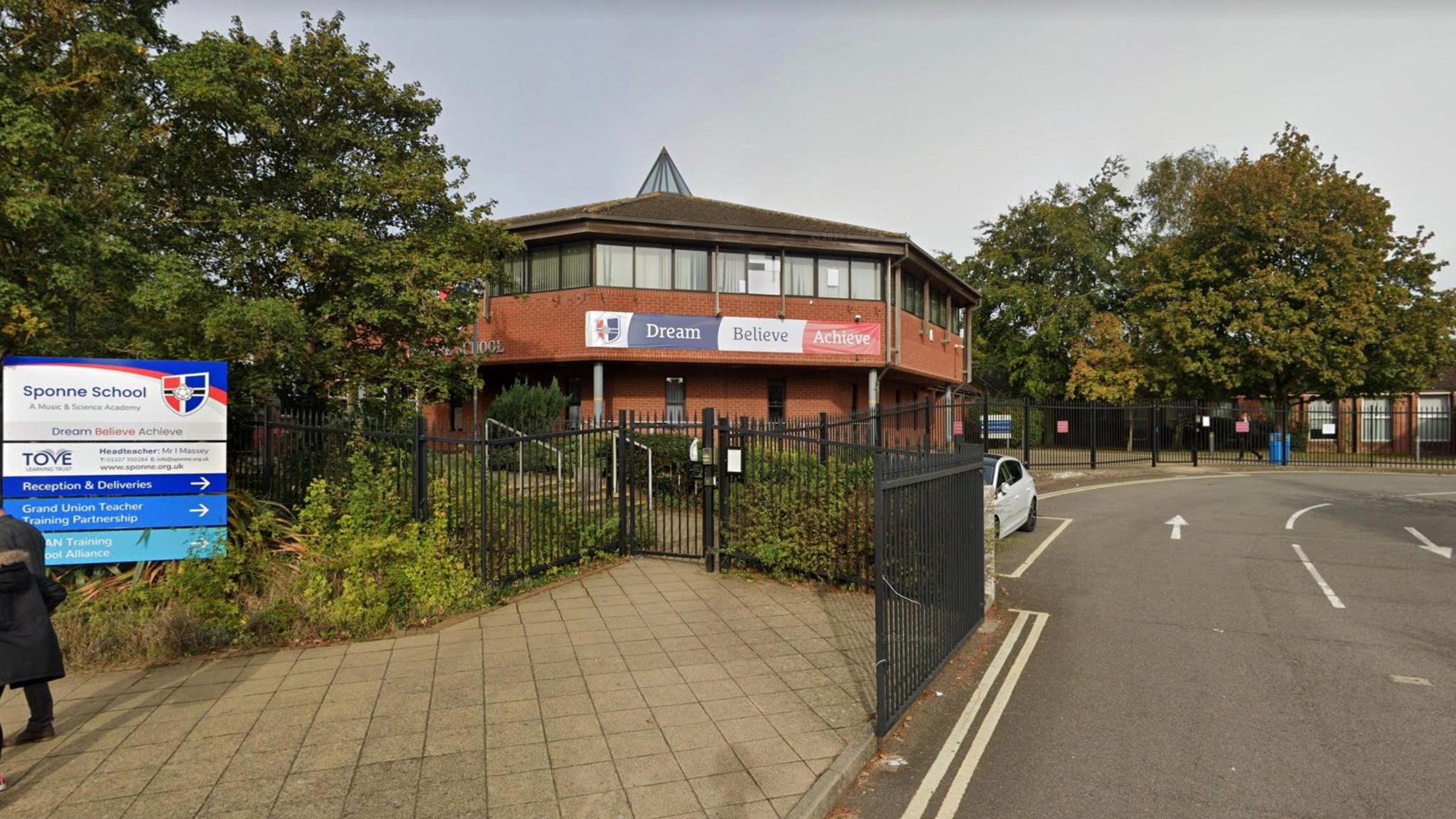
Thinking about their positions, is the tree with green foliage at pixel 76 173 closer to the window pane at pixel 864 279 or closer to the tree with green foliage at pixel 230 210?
the tree with green foliage at pixel 230 210

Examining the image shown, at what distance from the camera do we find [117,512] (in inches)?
235

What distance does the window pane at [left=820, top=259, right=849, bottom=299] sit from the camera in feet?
65.4

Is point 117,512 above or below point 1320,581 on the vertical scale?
above

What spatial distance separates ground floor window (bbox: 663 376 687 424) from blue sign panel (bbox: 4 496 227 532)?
535 inches

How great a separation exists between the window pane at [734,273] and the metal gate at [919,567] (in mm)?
13229

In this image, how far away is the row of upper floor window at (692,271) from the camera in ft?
60.3

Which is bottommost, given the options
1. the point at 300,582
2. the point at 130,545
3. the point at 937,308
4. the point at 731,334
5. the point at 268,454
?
the point at 300,582

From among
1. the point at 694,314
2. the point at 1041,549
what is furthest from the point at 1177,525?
the point at 694,314

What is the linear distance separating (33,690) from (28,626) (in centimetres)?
53

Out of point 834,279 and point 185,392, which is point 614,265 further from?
point 185,392

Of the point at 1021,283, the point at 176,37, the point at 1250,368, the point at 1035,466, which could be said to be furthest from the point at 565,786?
the point at 1021,283

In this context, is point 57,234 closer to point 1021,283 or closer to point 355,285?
point 355,285

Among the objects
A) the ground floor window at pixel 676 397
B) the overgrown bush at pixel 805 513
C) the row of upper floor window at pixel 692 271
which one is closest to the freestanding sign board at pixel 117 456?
the overgrown bush at pixel 805 513

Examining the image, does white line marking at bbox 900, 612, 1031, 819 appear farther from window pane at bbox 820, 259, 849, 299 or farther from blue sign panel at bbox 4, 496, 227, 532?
window pane at bbox 820, 259, 849, 299
